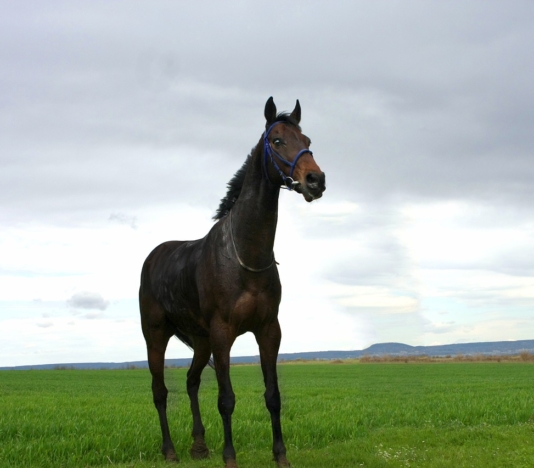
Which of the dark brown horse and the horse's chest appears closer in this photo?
the dark brown horse

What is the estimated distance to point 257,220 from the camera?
707 cm

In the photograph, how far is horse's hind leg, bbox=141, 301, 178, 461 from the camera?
9.13 meters

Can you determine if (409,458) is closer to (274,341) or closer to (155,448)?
(274,341)

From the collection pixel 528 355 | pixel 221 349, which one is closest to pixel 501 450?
pixel 221 349

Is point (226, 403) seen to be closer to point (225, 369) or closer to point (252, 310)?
point (225, 369)

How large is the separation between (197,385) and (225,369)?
8.62 ft

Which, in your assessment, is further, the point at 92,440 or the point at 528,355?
the point at 528,355

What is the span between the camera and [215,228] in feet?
25.2

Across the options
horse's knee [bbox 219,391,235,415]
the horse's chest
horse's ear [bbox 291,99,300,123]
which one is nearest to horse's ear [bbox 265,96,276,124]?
horse's ear [bbox 291,99,300,123]

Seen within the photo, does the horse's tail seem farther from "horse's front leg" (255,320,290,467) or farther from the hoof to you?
"horse's front leg" (255,320,290,467)

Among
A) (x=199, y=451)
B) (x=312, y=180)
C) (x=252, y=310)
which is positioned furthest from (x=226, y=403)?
(x=312, y=180)

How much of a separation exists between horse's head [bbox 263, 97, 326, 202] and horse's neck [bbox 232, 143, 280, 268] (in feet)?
0.71

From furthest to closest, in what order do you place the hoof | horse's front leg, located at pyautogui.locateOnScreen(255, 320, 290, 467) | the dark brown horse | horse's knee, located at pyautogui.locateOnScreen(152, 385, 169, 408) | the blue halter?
horse's knee, located at pyautogui.locateOnScreen(152, 385, 169, 408)
the hoof
horse's front leg, located at pyautogui.locateOnScreen(255, 320, 290, 467)
the dark brown horse
the blue halter

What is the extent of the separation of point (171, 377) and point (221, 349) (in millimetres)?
3679
